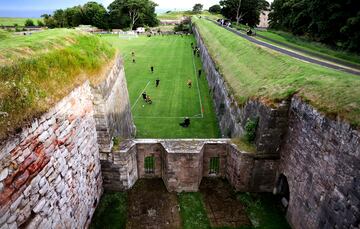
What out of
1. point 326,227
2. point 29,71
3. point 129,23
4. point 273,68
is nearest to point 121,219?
point 29,71

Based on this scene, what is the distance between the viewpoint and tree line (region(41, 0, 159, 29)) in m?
83.8

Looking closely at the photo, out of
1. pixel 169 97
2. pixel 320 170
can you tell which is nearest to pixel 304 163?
pixel 320 170

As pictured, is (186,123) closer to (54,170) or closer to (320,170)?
(320,170)

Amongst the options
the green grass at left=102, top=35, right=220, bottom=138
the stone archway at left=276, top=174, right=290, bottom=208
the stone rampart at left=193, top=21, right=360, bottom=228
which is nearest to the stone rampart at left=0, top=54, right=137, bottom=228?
the stone rampart at left=193, top=21, right=360, bottom=228

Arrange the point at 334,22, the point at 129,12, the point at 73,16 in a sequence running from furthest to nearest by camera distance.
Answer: the point at 73,16 → the point at 129,12 → the point at 334,22

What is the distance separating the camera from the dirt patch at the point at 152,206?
1098 centimetres

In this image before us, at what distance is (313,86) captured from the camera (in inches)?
422

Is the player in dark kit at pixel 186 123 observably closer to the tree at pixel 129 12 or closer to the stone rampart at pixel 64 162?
the stone rampart at pixel 64 162

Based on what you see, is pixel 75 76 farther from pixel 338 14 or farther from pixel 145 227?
pixel 338 14

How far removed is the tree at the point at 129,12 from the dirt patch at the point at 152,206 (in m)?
78.9

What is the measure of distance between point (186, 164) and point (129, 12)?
8174cm

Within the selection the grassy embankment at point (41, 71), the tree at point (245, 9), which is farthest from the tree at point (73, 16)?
the grassy embankment at point (41, 71)

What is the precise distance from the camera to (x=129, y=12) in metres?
84.5

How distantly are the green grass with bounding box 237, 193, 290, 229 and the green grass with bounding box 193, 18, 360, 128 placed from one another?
4.47 meters
